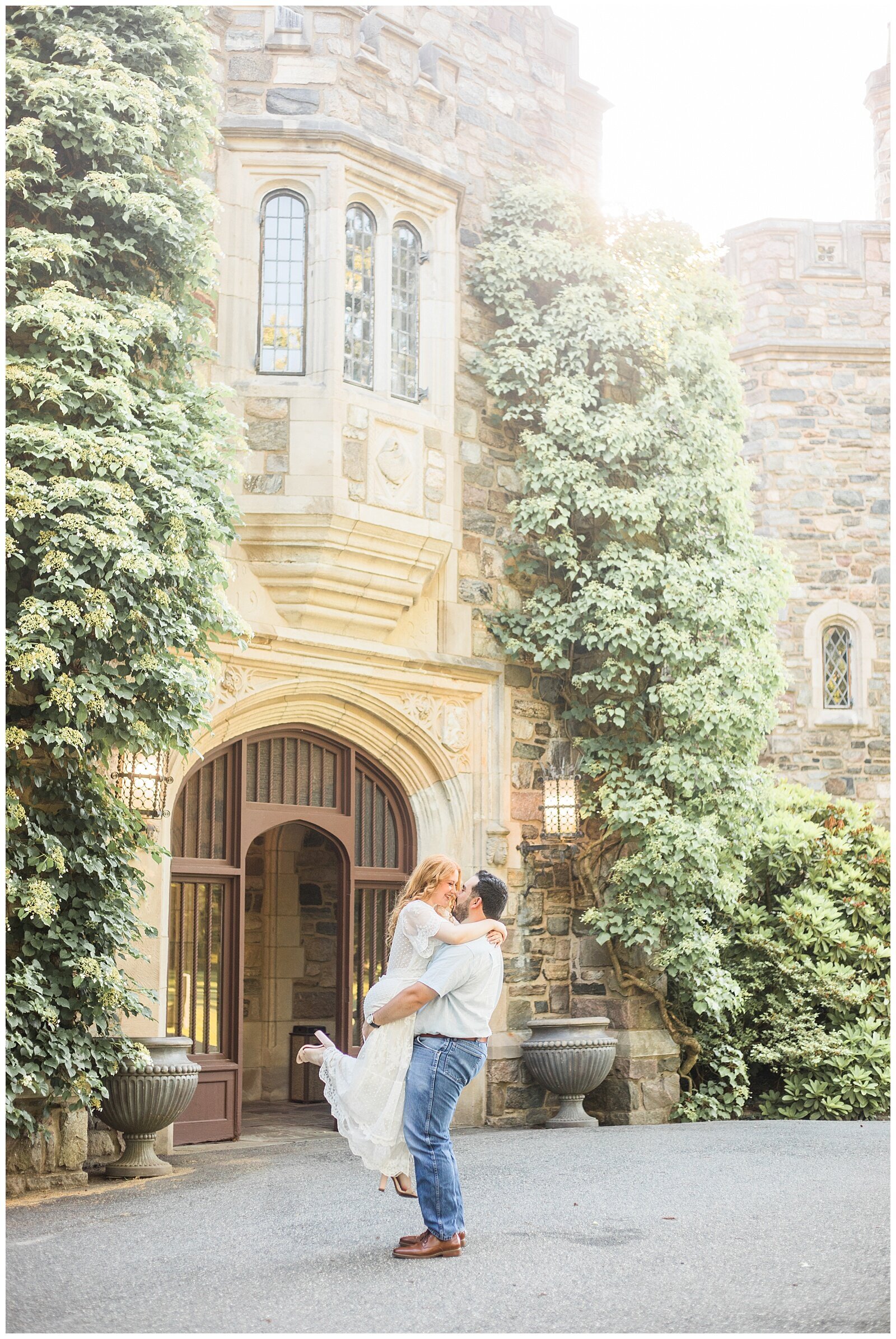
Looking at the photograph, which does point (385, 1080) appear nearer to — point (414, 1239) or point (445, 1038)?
point (445, 1038)

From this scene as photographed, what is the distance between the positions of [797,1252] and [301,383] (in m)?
5.71

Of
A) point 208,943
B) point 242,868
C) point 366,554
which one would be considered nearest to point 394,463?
point 366,554

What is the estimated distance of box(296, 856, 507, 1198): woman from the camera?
4.79 m

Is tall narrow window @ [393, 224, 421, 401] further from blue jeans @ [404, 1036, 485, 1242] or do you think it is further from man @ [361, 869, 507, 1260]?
blue jeans @ [404, 1036, 485, 1242]

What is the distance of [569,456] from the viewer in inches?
391

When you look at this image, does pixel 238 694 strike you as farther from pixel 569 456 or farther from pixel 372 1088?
pixel 372 1088

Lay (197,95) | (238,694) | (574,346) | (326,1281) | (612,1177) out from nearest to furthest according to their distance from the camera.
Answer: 1. (326,1281)
2. (612,1177)
3. (197,95)
4. (238,694)
5. (574,346)

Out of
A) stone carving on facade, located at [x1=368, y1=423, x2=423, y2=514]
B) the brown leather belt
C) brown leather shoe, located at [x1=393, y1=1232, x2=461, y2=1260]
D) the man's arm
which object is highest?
stone carving on facade, located at [x1=368, y1=423, x2=423, y2=514]

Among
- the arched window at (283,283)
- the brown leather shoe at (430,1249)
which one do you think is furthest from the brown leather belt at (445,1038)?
the arched window at (283,283)

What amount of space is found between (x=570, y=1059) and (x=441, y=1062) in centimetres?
454

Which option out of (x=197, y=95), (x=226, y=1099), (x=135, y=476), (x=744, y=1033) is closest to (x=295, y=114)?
(x=197, y=95)

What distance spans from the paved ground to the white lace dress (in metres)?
0.37

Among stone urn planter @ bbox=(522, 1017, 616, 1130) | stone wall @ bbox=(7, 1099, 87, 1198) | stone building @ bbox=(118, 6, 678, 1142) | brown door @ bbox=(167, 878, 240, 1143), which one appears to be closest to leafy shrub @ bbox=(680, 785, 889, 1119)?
stone building @ bbox=(118, 6, 678, 1142)

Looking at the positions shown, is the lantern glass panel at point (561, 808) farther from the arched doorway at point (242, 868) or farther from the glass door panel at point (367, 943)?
the glass door panel at point (367, 943)
